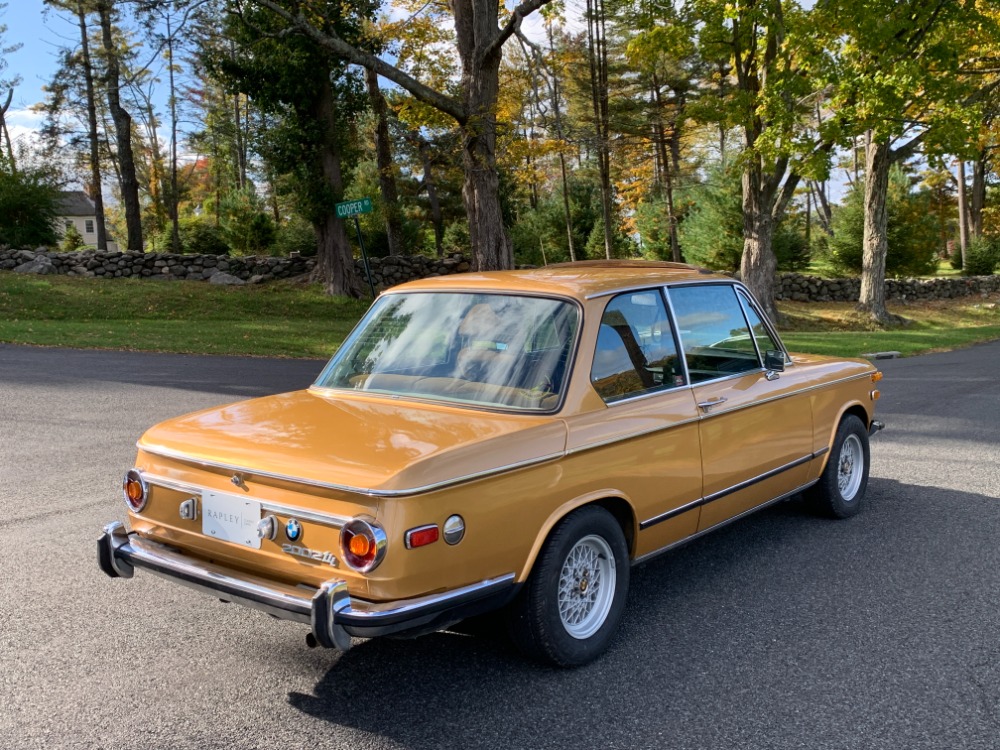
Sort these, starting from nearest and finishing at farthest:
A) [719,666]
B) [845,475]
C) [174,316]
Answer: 1. [719,666]
2. [845,475]
3. [174,316]

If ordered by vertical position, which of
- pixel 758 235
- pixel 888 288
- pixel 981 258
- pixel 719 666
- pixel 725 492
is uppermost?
pixel 758 235

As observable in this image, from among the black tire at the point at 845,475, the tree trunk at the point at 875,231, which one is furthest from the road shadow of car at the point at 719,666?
the tree trunk at the point at 875,231

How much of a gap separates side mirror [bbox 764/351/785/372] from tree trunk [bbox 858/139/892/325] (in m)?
20.8

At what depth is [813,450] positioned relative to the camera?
5.45m

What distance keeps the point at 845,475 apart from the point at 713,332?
187 cm

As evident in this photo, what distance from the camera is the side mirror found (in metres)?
5.07

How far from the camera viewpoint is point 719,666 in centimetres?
371

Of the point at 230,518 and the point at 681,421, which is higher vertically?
the point at 681,421

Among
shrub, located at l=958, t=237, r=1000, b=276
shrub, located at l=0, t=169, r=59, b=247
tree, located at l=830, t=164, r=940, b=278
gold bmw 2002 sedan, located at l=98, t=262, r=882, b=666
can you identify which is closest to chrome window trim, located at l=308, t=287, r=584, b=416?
gold bmw 2002 sedan, located at l=98, t=262, r=882, b=666

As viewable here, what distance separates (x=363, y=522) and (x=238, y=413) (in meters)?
1.34

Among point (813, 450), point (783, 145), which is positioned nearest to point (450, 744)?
point (813, 450)

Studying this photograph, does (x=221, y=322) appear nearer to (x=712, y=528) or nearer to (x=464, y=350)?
(x=464, y=350)

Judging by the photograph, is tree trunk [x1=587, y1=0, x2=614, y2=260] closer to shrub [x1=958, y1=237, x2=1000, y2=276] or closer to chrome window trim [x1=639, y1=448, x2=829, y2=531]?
shrub [x1=958, y1=237, x2=1000, y2=276]

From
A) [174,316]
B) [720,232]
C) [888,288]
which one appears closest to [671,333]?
[174,316]
